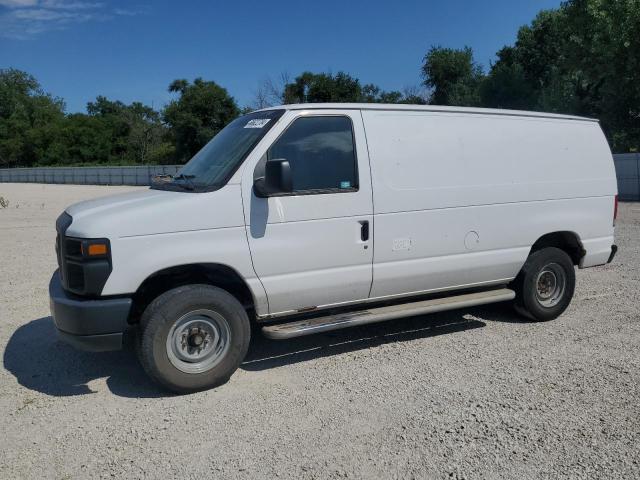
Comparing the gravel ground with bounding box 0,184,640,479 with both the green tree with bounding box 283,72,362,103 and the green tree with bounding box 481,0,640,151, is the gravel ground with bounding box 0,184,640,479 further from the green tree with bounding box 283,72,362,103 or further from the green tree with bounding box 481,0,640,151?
the green tree with bounding box 283,72,362,103

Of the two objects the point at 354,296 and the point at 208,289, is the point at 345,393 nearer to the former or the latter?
the point at 354,296

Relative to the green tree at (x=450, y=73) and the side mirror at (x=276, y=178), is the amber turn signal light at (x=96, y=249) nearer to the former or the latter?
the side mirror at (x=276, y=178)

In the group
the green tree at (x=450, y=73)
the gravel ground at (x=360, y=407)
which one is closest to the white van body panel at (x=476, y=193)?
the gravel ground at (x=360, y=407)

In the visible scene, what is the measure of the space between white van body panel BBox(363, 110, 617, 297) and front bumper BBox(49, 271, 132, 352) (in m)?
2.21

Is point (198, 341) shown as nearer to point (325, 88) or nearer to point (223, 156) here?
point (223, 156)

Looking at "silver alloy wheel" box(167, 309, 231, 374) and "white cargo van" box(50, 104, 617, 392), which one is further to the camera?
"silver alloy wheel" box(167, 309, 231, 374)

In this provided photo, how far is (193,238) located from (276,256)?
2.30ft

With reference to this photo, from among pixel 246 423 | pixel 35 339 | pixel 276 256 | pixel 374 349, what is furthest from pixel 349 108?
pixel 35 339

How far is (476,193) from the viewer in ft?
18.6

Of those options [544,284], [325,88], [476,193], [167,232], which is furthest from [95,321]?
[325,88]

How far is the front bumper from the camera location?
4270 millimetres

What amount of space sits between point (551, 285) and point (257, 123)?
3721mm

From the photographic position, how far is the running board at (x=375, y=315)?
482 centimetres

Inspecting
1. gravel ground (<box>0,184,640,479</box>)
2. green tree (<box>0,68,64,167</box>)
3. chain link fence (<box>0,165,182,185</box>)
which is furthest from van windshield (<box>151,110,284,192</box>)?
green tree (<box>0,68,64,167</box>)
